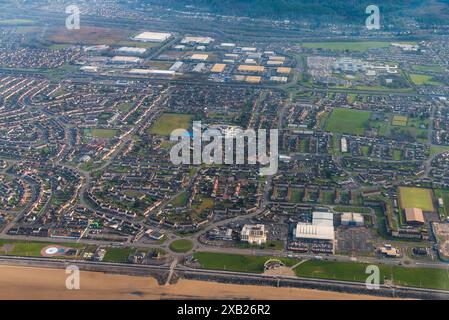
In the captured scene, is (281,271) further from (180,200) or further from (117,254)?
(180,200)

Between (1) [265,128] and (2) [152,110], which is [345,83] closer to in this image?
(1) [265,128]

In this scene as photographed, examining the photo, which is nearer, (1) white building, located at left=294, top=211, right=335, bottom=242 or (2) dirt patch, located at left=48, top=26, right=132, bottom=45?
(1) white building, located at left=294, top=211, right=335, bottom=242

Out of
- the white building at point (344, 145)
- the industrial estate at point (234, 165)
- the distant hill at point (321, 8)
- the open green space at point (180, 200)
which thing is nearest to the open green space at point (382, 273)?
the industrial estate at point (234, 165)

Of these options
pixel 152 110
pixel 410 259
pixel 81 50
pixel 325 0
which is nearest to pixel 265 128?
pixel 152 110

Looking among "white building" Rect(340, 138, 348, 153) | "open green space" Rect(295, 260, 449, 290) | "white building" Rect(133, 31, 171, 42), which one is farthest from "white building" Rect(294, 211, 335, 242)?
"white building" Rect(133, 31, 171, 42)

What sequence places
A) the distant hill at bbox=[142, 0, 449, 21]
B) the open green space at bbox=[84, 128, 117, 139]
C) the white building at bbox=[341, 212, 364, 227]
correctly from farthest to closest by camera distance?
the distant hill at bbox=[142, 0, 449, 21] → the open green space at bbox=[84, 128, 117, 139] → the white building at bbox=[341, 212, 364, 227]

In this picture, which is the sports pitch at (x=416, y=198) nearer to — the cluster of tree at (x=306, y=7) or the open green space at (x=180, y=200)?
the open green space at (x=180, y=200)

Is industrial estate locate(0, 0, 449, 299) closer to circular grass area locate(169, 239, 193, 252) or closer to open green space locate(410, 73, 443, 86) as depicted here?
circular grass area locate(169, 239, 193, 252)
